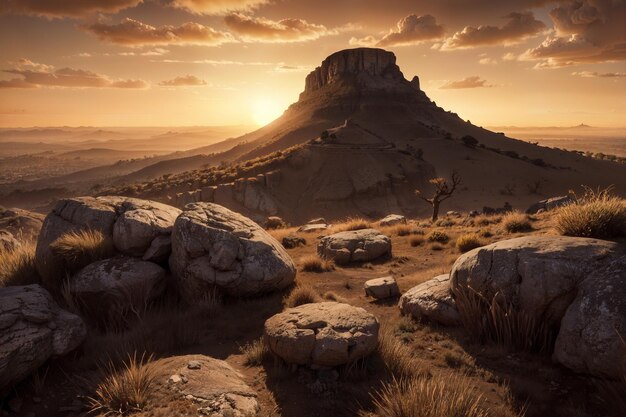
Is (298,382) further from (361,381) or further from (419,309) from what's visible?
(419,309)

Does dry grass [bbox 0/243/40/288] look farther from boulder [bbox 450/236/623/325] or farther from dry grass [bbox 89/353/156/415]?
boulder [bbox 450/236/623/325]

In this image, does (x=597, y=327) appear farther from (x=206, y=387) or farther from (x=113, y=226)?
(x=113, y=226)

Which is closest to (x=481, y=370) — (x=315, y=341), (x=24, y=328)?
(x=315, y=341)

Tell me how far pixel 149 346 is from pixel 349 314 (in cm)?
358

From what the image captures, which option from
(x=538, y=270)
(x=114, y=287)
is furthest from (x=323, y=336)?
(x=114, y=287)

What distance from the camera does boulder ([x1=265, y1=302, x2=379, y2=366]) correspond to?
17.9ft

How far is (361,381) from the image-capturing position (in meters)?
5.38

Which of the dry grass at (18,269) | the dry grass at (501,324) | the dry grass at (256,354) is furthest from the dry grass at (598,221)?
the dry grass at (18,269)

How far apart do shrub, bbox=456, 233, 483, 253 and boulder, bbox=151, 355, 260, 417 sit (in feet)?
32.1

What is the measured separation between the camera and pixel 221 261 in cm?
850

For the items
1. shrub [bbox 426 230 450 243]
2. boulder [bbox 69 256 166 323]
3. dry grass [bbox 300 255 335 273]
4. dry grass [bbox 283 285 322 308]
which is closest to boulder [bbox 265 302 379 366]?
dry grass [bbox 283 285 322 308]

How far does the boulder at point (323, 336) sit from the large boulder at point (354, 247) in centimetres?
677

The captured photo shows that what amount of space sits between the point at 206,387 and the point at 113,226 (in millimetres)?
6719

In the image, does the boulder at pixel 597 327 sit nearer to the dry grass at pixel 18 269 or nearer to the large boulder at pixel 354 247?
the large boulder at pixel 354 247
